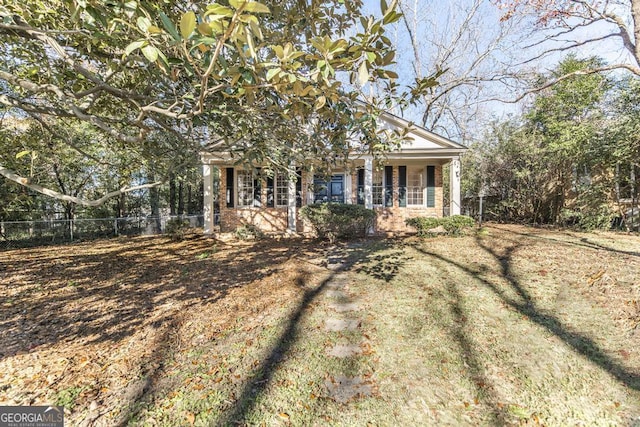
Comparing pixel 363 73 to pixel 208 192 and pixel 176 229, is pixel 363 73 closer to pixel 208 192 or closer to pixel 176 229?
pixel 208 192

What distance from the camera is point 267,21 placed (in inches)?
149

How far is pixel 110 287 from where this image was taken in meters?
5.05

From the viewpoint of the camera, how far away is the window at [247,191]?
11289 millimetres

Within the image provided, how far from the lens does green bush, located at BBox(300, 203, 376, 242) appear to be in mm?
9195

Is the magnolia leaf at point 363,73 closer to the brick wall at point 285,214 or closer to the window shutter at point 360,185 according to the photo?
the brick wall at point 285,214

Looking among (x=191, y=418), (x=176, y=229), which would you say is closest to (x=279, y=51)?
(x=191, y=418)

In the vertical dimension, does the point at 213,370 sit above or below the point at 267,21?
below

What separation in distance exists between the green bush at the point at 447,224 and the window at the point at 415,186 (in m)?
2.24

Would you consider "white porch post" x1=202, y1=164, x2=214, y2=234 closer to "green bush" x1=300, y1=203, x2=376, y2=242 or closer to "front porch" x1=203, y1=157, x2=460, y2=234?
"front porch" x1=203, y1=157, x2=460, y2=234

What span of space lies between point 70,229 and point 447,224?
45.7 ft

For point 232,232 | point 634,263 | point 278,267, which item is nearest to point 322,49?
point 278,267

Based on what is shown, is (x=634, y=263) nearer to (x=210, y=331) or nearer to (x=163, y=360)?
(x=210, y=331)

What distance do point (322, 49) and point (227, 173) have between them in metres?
10.3

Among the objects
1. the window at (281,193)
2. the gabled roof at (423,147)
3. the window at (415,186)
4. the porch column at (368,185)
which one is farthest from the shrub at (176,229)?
the window at (415,186)
